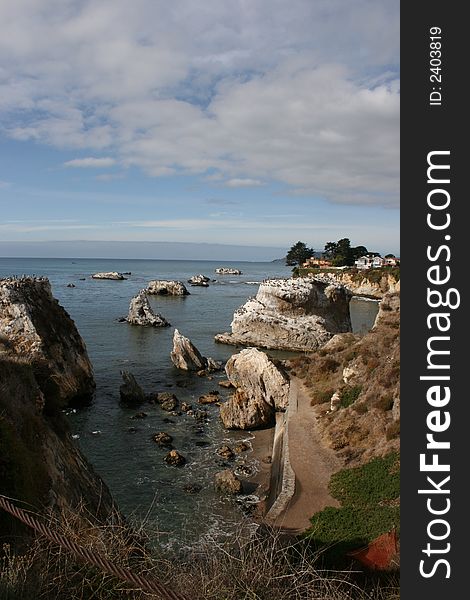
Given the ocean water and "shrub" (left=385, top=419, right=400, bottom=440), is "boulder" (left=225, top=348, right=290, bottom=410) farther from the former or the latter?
"shrub" (left=385, top=419, right=400, bottom=440)

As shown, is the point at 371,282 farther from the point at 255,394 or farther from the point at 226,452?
the point at 226,452

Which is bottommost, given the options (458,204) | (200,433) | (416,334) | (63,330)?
(200,433)

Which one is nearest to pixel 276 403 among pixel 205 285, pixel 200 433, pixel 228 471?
pixel 200 433

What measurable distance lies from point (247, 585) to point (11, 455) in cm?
719

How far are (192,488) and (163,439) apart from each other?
18.2ft

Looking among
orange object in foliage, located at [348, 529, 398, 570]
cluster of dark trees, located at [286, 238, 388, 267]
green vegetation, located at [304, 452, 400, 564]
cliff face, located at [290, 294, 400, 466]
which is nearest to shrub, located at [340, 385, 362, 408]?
cliff face, located at [290, 294, 400, 466]

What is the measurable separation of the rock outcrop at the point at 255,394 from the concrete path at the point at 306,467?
235cm

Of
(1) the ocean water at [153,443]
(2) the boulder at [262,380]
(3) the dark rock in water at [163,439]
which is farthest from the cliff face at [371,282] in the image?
(3) the dark rock in water at [163,439]

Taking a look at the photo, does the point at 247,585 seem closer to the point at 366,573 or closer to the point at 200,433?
the point at 366,573

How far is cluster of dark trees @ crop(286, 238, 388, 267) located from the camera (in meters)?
138

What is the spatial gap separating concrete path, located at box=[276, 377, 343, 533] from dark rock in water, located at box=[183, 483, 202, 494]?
174 inches

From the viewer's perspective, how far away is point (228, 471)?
22.9 meters

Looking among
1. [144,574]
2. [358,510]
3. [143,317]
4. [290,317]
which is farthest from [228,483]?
[143,317]

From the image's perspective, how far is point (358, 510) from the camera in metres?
16.6
